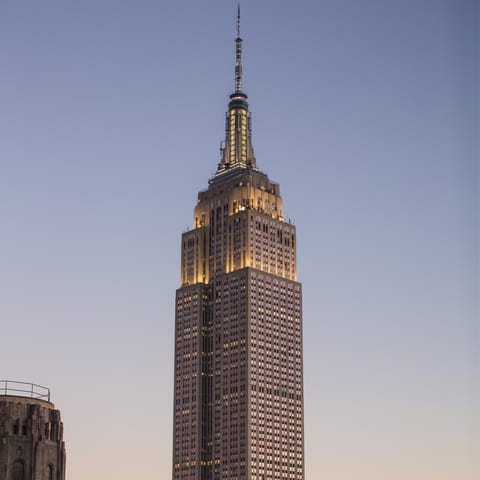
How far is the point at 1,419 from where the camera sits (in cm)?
7994

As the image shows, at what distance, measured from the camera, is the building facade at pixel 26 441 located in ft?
261

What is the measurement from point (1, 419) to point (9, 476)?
4.29m

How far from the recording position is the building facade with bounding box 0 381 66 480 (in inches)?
3135

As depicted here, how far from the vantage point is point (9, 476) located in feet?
261

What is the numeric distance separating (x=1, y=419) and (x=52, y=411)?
4.66 m

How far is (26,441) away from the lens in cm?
8044

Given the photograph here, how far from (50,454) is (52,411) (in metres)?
3.39

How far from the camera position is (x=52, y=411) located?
8325cm

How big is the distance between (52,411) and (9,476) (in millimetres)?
6245

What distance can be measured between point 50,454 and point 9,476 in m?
3.78

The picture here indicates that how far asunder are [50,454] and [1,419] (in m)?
4.95

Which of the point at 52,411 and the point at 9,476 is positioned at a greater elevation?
the point at 52,411
